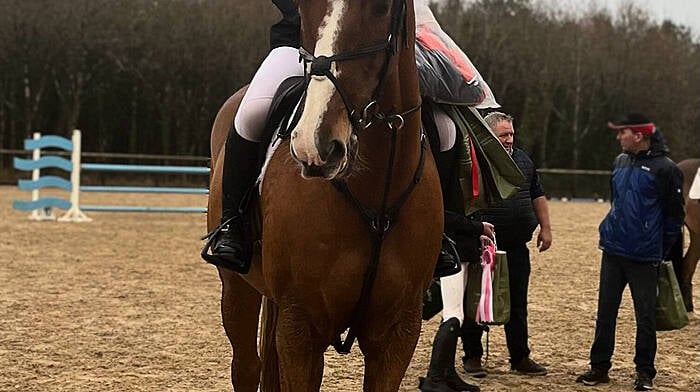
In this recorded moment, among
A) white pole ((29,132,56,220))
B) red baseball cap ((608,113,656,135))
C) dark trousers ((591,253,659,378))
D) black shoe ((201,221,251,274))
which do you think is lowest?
white pole ((29,132,56,220))

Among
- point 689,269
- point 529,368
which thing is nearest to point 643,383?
point 529,368

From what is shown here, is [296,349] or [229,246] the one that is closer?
[296,349]

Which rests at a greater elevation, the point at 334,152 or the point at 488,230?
the point at 334,152

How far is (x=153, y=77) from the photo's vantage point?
38938 millimetres

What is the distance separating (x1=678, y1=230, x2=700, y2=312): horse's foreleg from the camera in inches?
372

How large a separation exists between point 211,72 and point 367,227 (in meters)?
37.1

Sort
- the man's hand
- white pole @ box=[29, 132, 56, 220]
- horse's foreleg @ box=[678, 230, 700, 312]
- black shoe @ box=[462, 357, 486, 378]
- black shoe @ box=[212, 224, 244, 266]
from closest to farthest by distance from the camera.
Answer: black shoe @ box=[212, 224, 244, 266] < black shoe @ box=[462, 357, 486, 378] < the man's hand < horse's foreleg @ box=[678, 230, 700, 312] < white pole @ box=[29, 132, 56, 220]

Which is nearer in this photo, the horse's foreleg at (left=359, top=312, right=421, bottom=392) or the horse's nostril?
the horse's nostril

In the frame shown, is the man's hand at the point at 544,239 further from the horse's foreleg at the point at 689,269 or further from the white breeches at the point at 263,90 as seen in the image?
the white breeches at the point at 263,90

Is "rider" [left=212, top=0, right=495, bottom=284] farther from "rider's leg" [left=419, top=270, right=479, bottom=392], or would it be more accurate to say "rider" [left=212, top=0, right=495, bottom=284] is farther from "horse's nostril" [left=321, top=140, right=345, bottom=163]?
"rider's leg" [left=419, top=270, right=479, bottom=392]

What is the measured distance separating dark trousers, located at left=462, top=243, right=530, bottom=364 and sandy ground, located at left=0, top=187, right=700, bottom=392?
0.23m

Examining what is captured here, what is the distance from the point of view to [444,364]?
5.82 metres

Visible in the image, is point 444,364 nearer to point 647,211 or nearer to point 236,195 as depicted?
point 647,211

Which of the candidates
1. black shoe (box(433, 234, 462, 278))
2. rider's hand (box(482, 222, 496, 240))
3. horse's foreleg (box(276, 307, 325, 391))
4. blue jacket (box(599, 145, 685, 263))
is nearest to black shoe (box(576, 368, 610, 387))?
blue jacket (box(599, 145, 685, 263))
